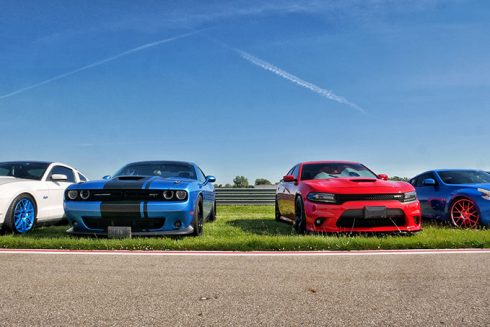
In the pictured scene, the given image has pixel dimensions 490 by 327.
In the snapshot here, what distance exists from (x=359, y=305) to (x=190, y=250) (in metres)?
3.19

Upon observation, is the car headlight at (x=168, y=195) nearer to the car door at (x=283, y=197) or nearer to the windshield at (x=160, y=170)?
the windshield at (x=160, y=170)

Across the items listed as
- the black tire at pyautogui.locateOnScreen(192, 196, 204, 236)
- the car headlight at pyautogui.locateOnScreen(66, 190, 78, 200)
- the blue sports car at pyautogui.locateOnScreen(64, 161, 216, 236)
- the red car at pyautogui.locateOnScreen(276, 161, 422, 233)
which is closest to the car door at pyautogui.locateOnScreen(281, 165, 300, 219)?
the red car at pyautogui.locateOnScreen(276, 161, 422, 233)

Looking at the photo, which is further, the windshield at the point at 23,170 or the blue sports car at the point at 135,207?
the windshield at the point at 23,170

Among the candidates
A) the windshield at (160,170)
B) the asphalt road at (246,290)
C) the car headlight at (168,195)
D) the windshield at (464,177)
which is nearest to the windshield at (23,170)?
the windshield at (160,170)

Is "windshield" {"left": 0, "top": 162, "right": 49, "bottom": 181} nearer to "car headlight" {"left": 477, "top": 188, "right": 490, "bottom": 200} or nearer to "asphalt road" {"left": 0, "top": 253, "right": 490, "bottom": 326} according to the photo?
"asphalt road" {"left": 0, "top": 253, "right": 490, "bottom": 326}

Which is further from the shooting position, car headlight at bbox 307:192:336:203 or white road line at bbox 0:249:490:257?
car headlight at bbox 307:192:336:203

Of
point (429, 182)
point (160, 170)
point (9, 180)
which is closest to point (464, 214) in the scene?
point (429, 182)

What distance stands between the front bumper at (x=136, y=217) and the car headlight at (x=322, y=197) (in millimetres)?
1975

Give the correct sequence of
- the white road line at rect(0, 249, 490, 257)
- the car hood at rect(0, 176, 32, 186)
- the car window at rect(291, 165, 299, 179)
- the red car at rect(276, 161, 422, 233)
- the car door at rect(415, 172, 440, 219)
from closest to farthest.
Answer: the white road line at rect(0, 249, 490, 257) → the red car at rect(276, 161, 422, 233) → the car hood at rect(0, 176, 32, 186) → the car window at rect(291, 165, 299, 179) → the car door at rect(415, 172, 440, 219)

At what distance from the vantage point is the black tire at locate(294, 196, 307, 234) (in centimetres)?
761

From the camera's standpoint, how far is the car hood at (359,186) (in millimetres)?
7168

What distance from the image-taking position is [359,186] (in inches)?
286

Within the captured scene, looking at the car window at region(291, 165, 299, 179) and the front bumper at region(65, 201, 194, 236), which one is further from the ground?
the car window at region(291, 165, 299, 179)

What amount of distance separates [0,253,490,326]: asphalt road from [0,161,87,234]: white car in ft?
8.15
